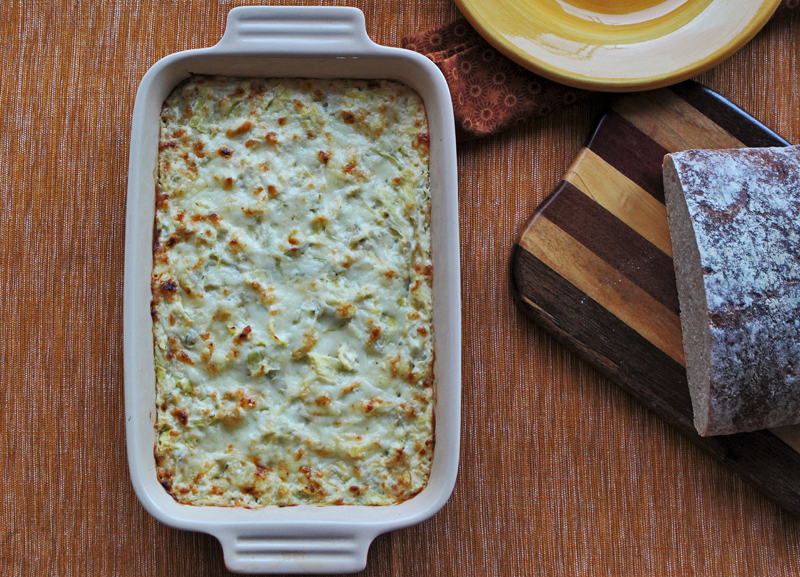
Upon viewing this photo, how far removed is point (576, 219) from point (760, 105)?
82 centimetres

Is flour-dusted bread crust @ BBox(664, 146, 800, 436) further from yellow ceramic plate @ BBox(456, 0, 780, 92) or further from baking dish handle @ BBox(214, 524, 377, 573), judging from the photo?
baking dish handle @ BBox(214, 524, 377, 573)

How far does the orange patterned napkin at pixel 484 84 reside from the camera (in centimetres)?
215

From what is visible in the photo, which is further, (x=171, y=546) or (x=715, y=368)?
(x=171, y=546)

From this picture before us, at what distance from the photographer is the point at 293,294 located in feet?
6.31

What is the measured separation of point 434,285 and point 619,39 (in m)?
1.13

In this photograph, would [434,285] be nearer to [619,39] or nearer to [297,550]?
[297,550]

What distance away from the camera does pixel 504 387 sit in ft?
7.07

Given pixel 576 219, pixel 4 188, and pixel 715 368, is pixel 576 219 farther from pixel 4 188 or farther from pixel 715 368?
pixel 4 188

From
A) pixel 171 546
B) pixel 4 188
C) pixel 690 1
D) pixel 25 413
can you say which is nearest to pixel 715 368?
pixel 690 1

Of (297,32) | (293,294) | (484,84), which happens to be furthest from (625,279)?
(297,32)

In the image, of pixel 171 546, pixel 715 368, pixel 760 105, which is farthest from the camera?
pixel 760 105

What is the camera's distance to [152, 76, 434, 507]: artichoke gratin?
187 centimetres

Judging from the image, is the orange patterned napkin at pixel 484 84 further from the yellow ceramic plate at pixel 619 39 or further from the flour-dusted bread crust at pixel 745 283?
the flour-dusted bread crust at pixel 745 283

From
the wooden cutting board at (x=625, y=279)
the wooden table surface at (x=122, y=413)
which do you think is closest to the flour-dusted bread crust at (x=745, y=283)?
the wooden cutting board at (x=625, y=279)
